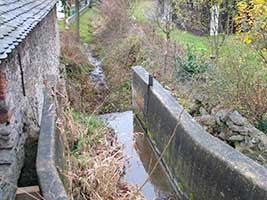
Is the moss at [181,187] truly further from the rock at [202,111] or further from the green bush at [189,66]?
the green bush at [189,66]

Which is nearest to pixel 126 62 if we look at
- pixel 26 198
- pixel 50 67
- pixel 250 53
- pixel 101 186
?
pixel 50 67

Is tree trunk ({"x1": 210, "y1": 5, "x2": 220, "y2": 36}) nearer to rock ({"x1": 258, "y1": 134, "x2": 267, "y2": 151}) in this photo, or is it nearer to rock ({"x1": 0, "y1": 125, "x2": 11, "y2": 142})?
rock ({"x1": 258, "y1": 134, "x2": 267, "y2": 151})

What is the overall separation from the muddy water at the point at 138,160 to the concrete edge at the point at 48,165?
1560 millimetres

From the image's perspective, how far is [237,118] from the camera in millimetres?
7184

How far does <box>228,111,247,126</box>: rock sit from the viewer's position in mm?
7113

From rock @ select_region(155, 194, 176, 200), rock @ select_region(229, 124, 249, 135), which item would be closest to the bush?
rock @ select_region(229, 124, 249, 135)

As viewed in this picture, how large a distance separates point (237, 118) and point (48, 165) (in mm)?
4747

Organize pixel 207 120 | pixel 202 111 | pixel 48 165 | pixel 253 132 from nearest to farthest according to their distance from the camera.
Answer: pixel 48 165 < pixel 253 132 < pixel 207 120 < pixel 202 111

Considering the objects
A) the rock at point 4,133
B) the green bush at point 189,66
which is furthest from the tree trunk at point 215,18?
the rock at point 4,133

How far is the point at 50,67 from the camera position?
9.91m

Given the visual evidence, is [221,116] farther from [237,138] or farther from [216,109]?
[237,138]

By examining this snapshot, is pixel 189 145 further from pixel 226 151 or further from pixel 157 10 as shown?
pixel 157 10

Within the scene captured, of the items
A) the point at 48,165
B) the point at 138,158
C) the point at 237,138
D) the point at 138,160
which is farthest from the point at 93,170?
the point at 237,138

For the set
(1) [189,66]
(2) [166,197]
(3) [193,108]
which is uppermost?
(1) [189,66]
